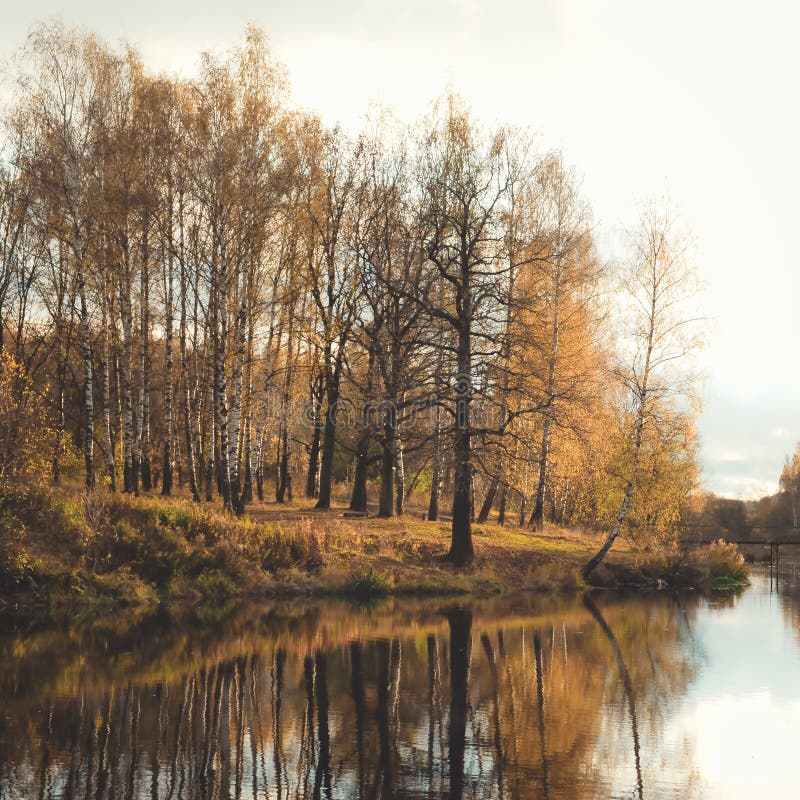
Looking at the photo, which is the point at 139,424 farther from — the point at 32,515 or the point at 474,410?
the point at 474,410

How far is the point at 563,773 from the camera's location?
1063 centimetres

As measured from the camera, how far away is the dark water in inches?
404

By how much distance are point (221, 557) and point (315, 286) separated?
13.5 metres

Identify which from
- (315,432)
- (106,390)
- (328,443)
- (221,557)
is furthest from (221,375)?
(315,432)

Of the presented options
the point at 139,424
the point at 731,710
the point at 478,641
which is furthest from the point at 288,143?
the point at 731,710

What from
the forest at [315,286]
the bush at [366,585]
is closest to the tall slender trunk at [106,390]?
the forest at [315,286]

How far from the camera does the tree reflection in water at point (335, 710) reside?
33.3 feet

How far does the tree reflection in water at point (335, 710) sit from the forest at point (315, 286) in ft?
26.1

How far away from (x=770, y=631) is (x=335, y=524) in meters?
13.3

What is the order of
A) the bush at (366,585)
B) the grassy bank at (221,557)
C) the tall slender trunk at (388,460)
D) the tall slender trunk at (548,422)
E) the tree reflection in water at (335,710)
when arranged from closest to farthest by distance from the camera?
the tree reflection in water at (335,710), the grassy bank at (221,557), the bush at (366,585), the tall slender trunk at (388,460), the tall slender trunk at (548,422)

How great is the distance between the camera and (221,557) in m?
26.0

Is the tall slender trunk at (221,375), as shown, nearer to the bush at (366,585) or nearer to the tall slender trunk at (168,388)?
the tall slender trunk at (168,388)

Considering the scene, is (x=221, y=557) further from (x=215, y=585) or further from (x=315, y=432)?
(x=315, y=432)

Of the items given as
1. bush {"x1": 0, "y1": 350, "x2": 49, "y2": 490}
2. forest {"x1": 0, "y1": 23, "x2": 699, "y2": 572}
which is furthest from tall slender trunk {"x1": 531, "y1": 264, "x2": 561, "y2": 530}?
bush {"x1": 0, "y1": 350, "x2": 49, "y2": 490}
